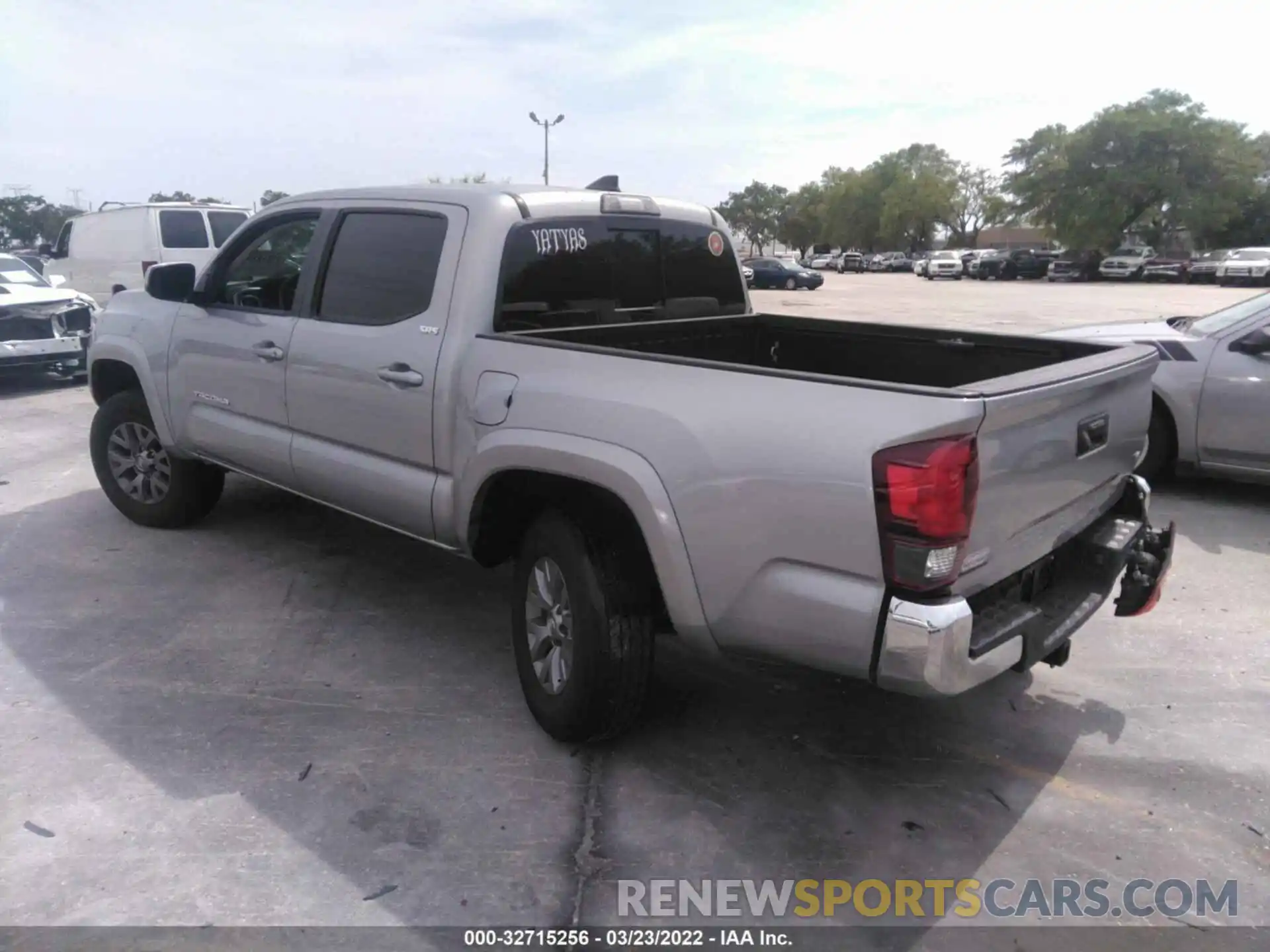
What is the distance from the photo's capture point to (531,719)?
3.68m

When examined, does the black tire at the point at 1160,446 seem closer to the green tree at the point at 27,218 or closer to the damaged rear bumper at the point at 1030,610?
the damaged rear bumper at the point at 1030,610

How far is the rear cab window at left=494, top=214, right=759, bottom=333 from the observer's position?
12.6 ft

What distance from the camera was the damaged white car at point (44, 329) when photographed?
10.6 m

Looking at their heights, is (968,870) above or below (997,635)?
below

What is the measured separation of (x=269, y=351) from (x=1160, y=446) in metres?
5.73

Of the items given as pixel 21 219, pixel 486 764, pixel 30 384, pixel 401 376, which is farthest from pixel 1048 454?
pixel 21 219

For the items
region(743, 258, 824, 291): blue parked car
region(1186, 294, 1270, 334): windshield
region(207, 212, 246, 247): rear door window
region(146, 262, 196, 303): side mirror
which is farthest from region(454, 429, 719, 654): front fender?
region(743, 258, 824, 291): blue parked car

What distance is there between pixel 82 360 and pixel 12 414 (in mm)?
1937

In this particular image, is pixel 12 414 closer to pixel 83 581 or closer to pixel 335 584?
pixel 83 581

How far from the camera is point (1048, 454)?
112 inches

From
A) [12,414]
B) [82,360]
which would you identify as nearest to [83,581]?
[12,414]

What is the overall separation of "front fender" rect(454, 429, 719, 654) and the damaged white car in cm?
935

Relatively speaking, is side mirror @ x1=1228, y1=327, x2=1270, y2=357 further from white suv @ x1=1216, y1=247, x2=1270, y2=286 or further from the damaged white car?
white suv @ x1=1216, y1=247, x2=1270, y2=286

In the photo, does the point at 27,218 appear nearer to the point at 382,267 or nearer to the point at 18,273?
the point at 18,273
